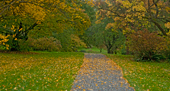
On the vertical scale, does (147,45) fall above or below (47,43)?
above

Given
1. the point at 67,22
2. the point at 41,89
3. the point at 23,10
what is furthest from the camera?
the point at 67,22

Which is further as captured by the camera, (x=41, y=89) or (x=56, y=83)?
(x=56, y=83)

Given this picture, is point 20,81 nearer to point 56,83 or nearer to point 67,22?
point 56,83

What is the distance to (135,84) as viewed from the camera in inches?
288

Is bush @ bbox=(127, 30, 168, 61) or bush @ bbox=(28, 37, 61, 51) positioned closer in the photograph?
bush @ bbox=(127, 30, 168, 61)

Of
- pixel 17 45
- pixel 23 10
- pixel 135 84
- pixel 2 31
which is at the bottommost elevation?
pixel 135 84

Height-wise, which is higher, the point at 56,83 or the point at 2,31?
the point at 2,31

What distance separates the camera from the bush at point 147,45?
573 inches

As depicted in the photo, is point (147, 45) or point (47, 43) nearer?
point (147, 45)

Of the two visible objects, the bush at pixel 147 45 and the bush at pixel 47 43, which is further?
the bush at pixel 47 43

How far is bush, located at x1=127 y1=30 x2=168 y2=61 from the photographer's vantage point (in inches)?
573

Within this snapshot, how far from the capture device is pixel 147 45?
1466cm

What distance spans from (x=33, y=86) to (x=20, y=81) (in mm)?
919

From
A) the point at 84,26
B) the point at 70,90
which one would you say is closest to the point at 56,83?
the point at 70,90
